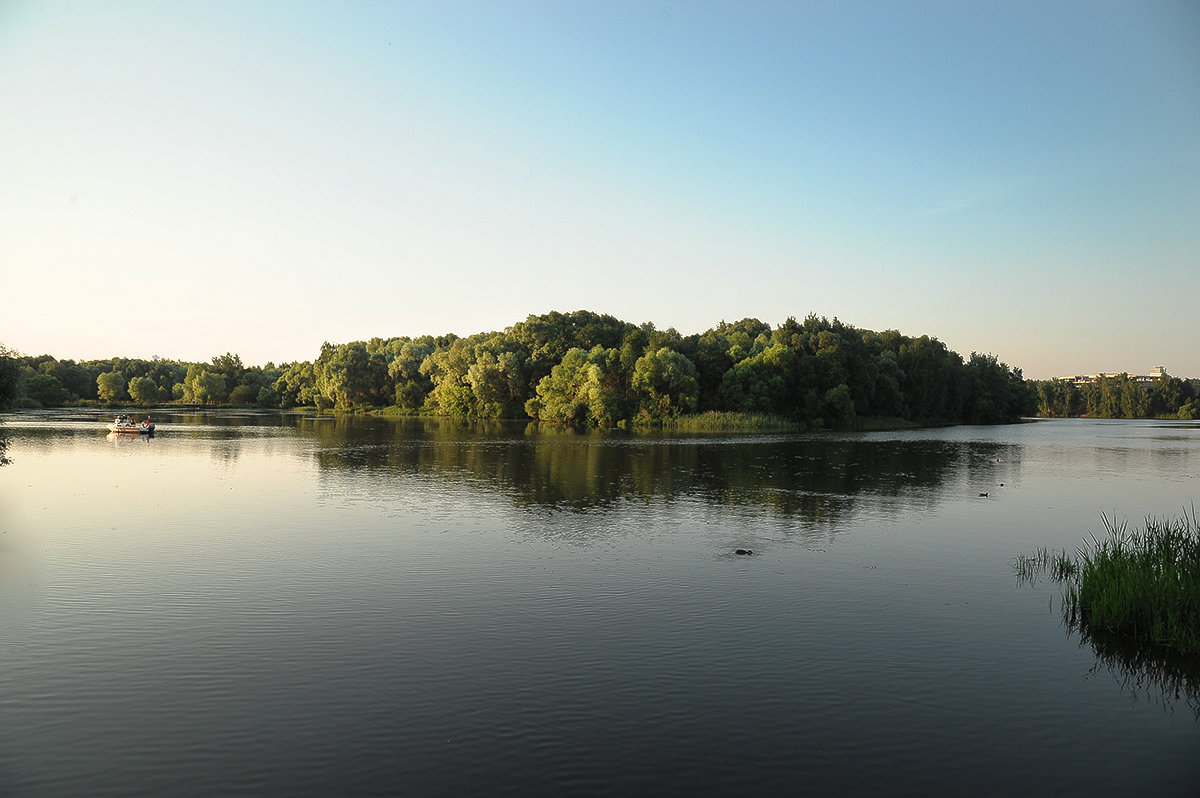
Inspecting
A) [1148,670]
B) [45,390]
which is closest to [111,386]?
[45,390]

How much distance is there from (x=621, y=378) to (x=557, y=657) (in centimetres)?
8734

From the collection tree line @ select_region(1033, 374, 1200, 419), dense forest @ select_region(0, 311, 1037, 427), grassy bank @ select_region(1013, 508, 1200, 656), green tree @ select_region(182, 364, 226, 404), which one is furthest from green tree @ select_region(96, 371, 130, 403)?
tree line @ select_region(1033, 374, 1200, 419)

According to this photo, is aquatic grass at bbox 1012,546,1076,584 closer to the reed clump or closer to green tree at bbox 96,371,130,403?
the reed clump

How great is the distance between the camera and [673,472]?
42.8m

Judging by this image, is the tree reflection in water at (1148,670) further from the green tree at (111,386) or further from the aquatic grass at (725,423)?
the green tree at (111,386)

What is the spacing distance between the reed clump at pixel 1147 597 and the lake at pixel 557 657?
78 cm

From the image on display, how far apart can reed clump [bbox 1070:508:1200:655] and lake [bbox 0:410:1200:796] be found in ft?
2.56

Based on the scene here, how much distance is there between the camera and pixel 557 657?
1277cm

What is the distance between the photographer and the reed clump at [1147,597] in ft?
45.6

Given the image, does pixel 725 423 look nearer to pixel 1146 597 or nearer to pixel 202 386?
pixel 1146 597

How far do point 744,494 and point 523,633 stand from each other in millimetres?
21189

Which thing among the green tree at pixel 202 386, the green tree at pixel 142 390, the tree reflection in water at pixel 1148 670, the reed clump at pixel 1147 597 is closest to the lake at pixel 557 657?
the tree reflection in water at pixel 1148 670

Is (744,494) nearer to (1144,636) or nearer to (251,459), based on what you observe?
(1144,636)

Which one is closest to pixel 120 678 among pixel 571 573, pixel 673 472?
pixel 571 573
